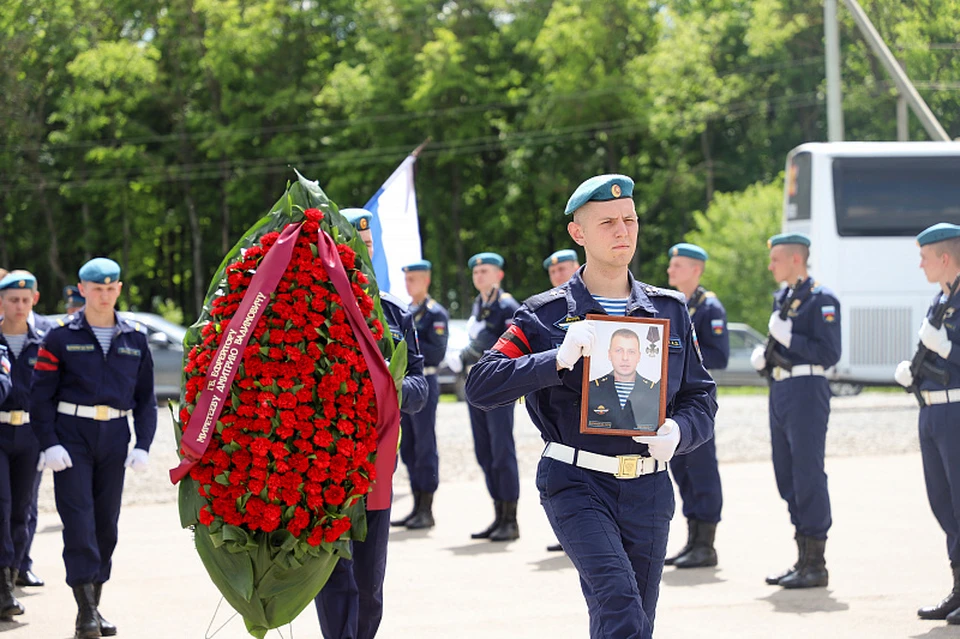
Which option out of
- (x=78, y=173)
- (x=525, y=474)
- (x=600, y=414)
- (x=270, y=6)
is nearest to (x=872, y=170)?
(x=525, y=474)

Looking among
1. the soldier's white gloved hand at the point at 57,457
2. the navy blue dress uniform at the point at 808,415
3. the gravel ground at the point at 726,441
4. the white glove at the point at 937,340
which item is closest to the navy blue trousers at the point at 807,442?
the navy blue dress uniform at the point at 808,415

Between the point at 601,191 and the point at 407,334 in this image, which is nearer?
the point at 601,191

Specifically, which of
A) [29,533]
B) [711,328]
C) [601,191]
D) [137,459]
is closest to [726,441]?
[711,328]

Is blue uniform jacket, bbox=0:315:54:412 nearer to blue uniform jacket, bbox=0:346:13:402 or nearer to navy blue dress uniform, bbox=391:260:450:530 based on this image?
blue uniform jacket, bbox=0:346:13:402

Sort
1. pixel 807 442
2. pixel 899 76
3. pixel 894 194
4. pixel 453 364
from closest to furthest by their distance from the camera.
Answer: pixel 807 442 → pixel 453 364 → pixel 899 76 → pixel 894 194

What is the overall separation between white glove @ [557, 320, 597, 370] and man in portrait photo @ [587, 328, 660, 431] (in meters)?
0.10

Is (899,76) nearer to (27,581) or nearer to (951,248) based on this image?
(951,248)

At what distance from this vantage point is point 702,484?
9031 millimetres

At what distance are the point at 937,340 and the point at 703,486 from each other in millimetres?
2331

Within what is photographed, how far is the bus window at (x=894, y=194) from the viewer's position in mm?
22656

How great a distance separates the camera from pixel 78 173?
44.8m

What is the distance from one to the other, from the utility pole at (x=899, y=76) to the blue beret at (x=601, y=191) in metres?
16.2

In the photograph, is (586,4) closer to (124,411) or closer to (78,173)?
(78,173)

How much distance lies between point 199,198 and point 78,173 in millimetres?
4214
